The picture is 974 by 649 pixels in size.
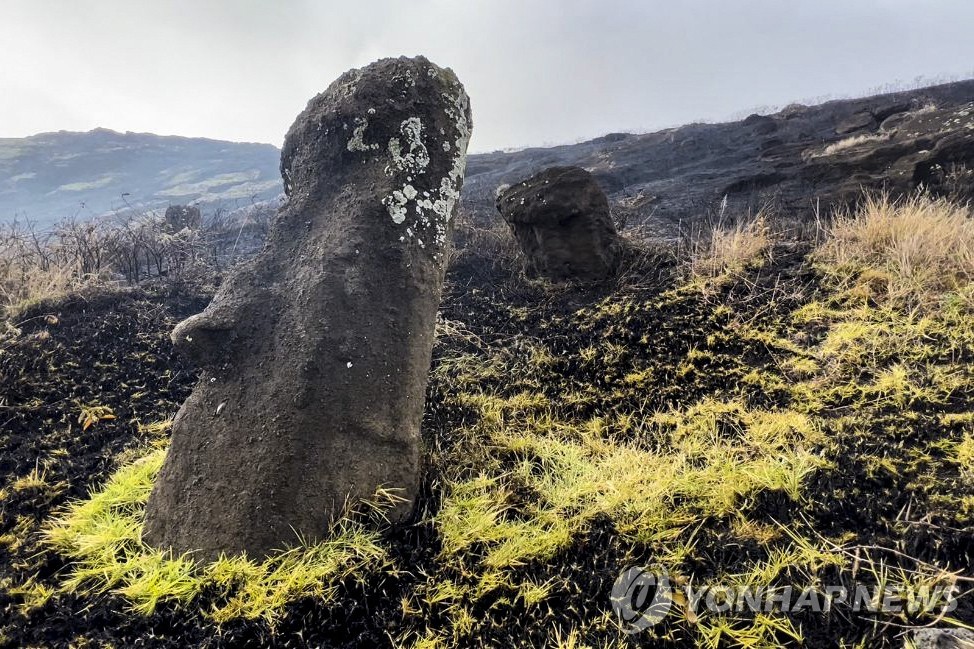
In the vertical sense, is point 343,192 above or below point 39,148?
below

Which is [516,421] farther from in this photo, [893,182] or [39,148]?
[39,148]

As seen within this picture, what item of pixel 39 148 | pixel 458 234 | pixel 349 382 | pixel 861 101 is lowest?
pixel 349 382

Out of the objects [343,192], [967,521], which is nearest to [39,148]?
[343,192]

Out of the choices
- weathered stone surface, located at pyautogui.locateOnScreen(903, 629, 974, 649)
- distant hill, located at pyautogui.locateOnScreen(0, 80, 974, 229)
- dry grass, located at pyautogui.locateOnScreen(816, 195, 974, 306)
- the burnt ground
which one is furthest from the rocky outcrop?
A: weathered stone surface, located at pyautogui.locateOnScreen(903, 629, 974, 649)

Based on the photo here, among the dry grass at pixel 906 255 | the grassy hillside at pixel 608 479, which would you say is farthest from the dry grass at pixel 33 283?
the dry grass at pixel 906 255

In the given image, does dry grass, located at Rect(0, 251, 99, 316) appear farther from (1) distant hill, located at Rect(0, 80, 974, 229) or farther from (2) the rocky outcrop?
(2) the rocky outcrop

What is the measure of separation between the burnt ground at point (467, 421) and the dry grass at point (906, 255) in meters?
0.28

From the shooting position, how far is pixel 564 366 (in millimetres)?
3727

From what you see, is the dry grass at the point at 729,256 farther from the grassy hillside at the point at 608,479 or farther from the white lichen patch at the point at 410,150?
the white lichen patch at the point at 410,150

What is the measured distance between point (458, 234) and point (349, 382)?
542 centimetres

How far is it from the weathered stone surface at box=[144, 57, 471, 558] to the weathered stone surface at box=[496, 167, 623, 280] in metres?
2.26

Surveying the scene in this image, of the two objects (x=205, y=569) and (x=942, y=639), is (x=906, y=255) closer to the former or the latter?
(x=942, y=639)

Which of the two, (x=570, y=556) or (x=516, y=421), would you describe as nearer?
(x=570, y=556)

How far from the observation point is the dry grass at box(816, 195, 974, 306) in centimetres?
341
